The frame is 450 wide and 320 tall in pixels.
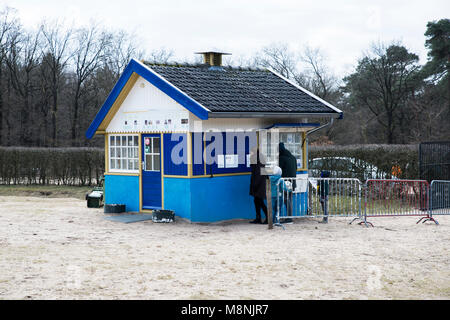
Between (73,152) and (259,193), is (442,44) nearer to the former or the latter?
(73,152)

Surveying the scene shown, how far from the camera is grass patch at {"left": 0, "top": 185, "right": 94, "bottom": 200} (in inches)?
1005

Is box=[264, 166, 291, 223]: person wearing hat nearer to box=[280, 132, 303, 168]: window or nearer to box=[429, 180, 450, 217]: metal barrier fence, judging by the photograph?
box=[280, 132, 303, 168]: window

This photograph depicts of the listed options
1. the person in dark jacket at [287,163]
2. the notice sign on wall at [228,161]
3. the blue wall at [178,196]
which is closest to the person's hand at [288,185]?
the person in dark jacket at [287,163]

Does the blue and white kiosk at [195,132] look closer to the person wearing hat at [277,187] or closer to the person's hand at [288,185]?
the person wearing hat at [277,187]

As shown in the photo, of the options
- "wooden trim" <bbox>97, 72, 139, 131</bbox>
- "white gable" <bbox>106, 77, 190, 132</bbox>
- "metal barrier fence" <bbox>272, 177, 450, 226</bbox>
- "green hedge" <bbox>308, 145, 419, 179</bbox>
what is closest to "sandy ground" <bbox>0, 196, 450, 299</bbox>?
"metal barrier fence" <bbox>272, 177, 450, 226</bbox>

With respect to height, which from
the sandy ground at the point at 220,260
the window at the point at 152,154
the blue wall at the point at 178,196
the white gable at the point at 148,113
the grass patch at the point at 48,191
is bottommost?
the sandy ground at the point at 220,260

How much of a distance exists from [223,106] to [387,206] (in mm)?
5759

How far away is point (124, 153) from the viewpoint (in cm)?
1636

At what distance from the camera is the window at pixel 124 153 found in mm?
16047

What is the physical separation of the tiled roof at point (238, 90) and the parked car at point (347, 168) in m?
7.25

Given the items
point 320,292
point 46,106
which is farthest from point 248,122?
point 46,106

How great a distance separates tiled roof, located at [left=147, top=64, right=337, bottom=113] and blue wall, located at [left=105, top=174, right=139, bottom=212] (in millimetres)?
2845

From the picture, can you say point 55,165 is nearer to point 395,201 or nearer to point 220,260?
point 395,201

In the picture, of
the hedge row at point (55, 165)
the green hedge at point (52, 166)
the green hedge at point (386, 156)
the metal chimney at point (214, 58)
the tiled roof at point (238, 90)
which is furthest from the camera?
the green hedge at point (52, 166)
